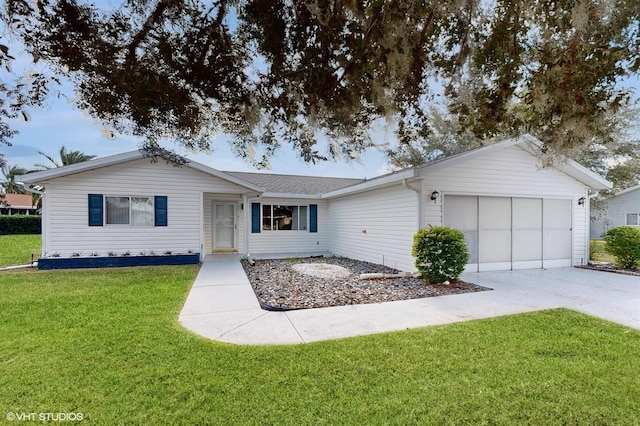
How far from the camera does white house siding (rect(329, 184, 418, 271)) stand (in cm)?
847

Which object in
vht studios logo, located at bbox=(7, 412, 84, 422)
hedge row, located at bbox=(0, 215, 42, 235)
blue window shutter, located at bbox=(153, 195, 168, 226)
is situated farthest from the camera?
hedge row, located at bbox=(0, 215, 42, 235)

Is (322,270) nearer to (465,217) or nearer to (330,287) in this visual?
(330,287)

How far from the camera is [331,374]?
9.78ft

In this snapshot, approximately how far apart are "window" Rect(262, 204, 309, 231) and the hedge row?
20.0m

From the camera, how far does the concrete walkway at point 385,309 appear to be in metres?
4.16

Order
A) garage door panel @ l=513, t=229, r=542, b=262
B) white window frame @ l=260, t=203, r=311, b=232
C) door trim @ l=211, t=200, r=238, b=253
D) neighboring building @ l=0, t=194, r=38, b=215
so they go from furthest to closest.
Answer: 1. neighboring building @ l=0, t=194, r=38, b=215
2. white window frame @ l=260, t=203, r=311, b=232
3. door trim @ l=211, t=200, r=238, b=253
4. garage door panel @ l=513, t=229, r=542, b=262

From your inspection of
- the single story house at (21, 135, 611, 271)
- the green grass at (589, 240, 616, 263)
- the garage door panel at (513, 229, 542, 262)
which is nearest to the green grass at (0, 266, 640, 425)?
the single story house at (21, 135, 611, 271)

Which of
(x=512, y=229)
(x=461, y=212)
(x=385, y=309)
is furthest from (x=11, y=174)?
(x=512, y=229)

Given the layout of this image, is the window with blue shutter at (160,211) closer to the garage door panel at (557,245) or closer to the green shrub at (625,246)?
the garage door panel at (557,245)

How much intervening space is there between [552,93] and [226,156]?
130 inches

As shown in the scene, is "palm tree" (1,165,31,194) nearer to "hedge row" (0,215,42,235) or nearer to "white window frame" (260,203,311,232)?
"white window frame" (260,203,311,232)

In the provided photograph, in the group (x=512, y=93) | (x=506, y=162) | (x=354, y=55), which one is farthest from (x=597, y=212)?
(x=354, y=55)

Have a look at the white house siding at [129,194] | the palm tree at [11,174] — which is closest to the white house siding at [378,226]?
the white house siding at [129,194]

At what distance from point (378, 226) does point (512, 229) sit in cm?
362
